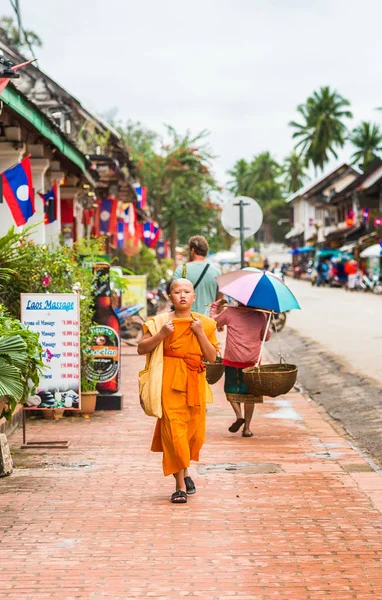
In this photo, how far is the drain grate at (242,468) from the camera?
745cm

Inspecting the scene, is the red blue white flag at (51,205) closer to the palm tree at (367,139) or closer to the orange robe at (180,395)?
the orange robe at (180,395)

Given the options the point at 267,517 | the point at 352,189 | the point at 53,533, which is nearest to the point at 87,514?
the point at 53,533

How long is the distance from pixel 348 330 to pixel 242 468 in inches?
574

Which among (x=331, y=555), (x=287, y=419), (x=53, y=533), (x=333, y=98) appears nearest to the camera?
(x=331, y=555)

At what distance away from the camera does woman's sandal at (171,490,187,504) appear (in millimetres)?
6387

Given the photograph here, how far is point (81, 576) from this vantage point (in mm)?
4867

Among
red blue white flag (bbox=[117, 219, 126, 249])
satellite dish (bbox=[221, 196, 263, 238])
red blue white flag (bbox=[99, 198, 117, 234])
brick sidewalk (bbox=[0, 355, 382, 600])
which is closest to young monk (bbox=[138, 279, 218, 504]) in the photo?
brick sidewalk (bbox=[0, 355, 382, 600])

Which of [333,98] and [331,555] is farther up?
[333,98]

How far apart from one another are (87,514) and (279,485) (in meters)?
1.56

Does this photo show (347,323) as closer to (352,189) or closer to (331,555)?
(331,555)

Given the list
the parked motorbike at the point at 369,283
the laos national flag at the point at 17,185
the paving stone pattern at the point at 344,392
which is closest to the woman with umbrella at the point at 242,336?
the paving stone pattern at the point at 344,392

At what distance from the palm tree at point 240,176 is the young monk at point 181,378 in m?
109

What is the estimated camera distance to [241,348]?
9.04m

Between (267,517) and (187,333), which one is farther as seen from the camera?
(187,333)
